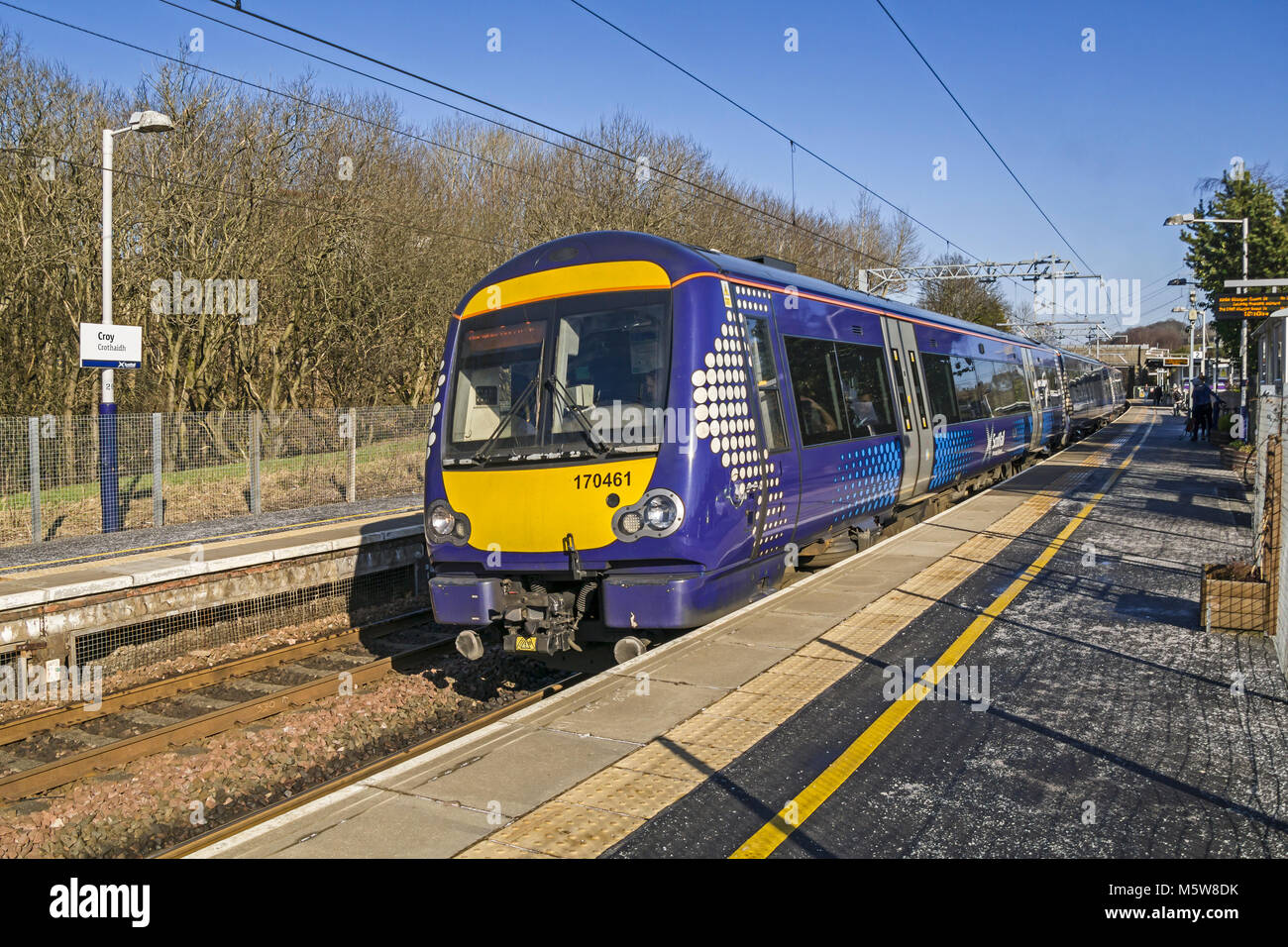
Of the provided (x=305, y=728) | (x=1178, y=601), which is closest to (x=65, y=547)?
(x=305, y=728)

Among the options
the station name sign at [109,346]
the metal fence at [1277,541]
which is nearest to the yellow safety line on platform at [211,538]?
the station name sign at [109,346]

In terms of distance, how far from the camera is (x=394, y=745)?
802 cm

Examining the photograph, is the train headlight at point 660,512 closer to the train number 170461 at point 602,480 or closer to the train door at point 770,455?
the train number 170461 at point 602,480

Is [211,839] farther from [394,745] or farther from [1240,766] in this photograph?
[1240,766]

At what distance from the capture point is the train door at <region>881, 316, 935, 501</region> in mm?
11578

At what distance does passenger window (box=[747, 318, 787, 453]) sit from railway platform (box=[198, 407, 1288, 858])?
1577mm

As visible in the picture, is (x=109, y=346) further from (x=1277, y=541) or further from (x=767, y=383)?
(x=1277, y=541)

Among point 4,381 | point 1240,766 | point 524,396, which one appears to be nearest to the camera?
point 1240,766

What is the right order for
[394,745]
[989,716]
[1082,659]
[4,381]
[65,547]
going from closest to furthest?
[989,716], [1082,659], [394,745], [65,547], [4,381]

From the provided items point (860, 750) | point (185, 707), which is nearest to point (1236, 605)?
point (860, 750)

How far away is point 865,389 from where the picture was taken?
1032 centimetres

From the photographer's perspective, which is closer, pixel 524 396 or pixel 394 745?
pixel 524 396

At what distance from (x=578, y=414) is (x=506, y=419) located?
67cm
